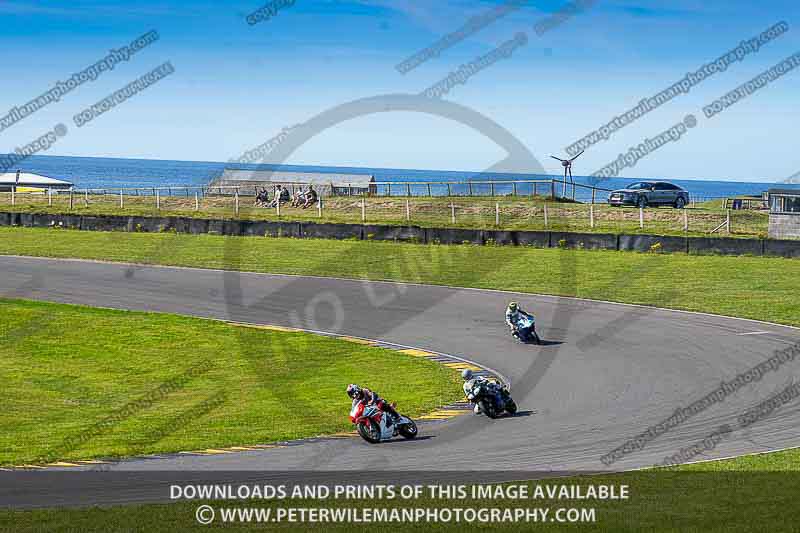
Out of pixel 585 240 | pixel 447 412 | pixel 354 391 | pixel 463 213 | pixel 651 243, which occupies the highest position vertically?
pixel 463 213

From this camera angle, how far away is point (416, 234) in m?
44.5

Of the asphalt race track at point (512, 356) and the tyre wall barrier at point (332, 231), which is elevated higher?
the tyre wall barrier at point (332, 231)

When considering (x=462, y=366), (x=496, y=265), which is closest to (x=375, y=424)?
(x=462, y=366)

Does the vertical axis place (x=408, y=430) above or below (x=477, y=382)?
below

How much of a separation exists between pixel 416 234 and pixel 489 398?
2798 cm

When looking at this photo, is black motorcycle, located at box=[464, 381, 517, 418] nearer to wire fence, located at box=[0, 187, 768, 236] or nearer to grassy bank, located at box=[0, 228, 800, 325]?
grassy bank, located at box=[0, 228, 800, 325]

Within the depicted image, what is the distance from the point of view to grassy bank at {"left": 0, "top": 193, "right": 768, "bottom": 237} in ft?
156

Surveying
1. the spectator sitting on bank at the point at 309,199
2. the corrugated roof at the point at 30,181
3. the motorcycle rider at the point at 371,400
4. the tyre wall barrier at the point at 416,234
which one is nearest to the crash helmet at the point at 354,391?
the motorcycle rider at the point at 371,400

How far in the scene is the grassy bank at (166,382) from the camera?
1596 cm

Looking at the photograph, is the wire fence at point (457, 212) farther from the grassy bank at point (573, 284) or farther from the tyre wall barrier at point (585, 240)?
the grassy bank at point (573, 284)

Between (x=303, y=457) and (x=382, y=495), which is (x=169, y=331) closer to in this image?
(x=303, y=457)

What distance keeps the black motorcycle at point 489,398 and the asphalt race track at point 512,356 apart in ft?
0.73

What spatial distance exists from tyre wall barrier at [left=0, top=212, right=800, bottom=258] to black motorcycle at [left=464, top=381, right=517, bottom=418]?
2450 cm

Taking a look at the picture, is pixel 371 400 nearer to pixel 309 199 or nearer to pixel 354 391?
pixel 354 391
